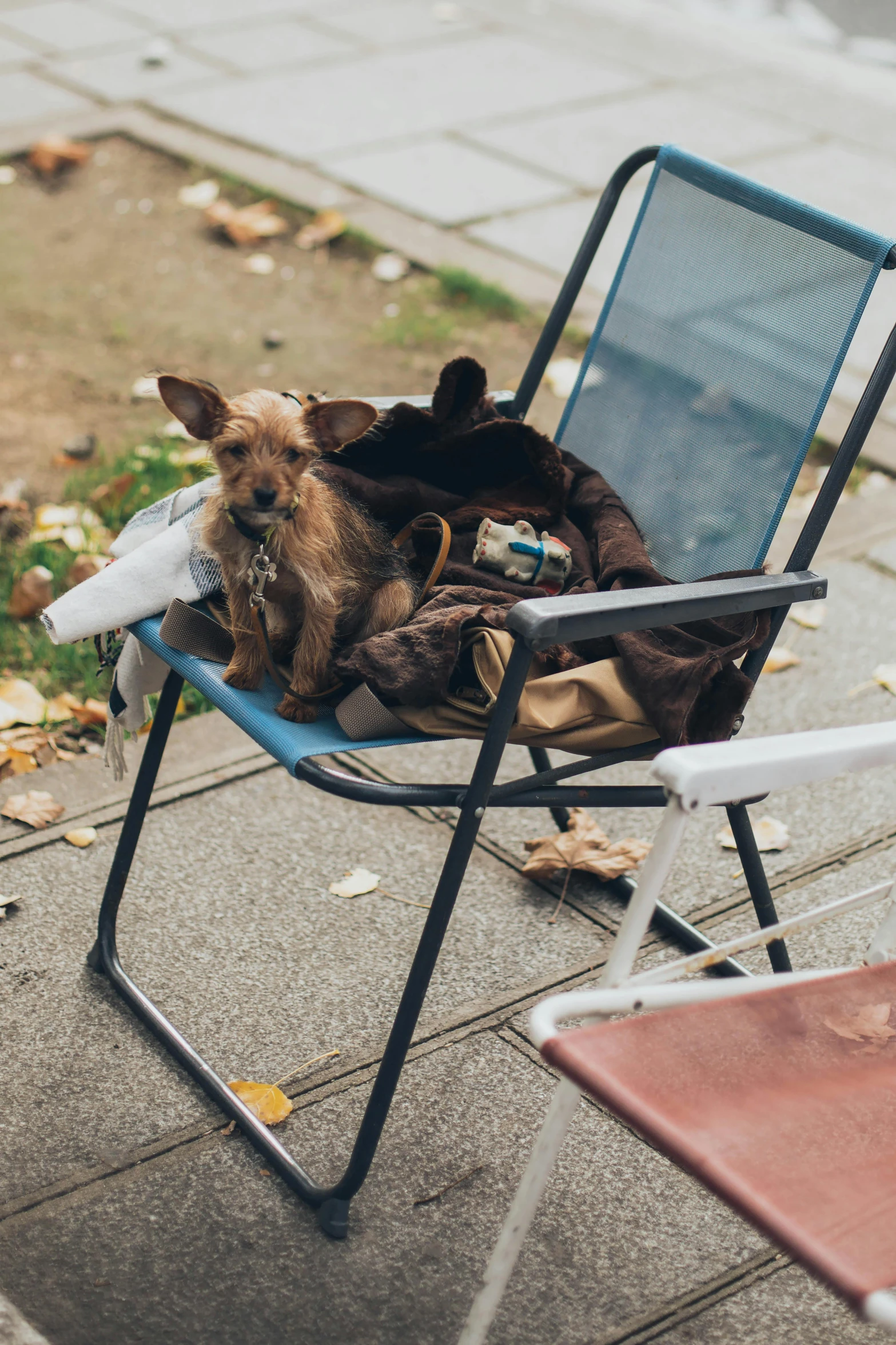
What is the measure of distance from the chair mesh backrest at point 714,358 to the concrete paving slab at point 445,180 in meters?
3.39

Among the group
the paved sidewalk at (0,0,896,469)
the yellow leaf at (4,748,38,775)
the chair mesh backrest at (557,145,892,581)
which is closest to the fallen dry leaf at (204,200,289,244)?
the paved sidewalk at (0,0,896,469)

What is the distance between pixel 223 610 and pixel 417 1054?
2.89ft

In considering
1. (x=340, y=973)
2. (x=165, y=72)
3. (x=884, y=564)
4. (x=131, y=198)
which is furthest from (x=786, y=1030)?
(x=165, y=72)

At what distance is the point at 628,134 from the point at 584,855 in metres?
4.99

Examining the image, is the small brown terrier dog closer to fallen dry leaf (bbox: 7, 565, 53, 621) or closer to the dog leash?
the dog leash

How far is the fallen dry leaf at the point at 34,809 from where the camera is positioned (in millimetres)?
2971

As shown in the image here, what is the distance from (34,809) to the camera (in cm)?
300

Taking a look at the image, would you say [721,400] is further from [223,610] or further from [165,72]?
[165,72]

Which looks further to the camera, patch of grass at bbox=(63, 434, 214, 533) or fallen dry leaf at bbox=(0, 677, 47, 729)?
patch of grass at bbox=(63, 434, 214, 533)

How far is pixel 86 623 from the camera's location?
2285 millimetres

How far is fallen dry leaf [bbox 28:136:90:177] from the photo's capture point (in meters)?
6.29

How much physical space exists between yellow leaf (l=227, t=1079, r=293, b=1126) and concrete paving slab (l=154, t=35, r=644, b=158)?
16.8ft

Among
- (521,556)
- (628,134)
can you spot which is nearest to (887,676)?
(521,556)

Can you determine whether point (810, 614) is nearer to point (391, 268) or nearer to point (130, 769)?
point (130, 769)
